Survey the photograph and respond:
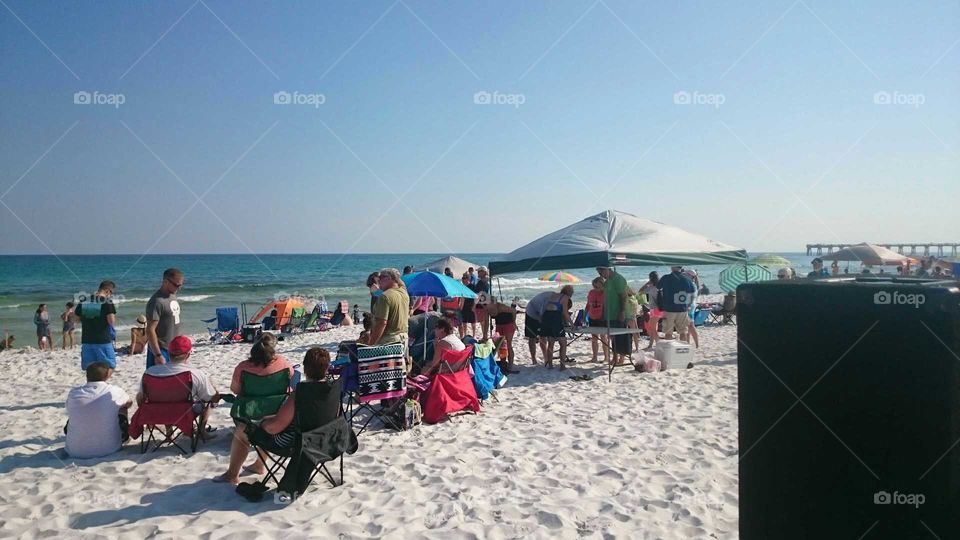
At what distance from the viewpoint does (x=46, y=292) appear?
1344 inches

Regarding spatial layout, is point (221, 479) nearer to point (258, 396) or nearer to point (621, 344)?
point (258, 396)

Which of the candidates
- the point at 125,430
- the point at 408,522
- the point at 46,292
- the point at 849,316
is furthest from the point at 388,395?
the point at 46,292

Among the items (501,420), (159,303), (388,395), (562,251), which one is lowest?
(501,420)

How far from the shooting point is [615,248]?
704 cm

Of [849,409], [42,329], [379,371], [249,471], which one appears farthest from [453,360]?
[42,329]

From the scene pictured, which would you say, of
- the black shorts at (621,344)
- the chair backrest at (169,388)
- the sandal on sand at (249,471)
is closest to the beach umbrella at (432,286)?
the black shorts at (621,344)

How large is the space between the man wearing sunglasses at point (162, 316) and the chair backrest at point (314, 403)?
7.66ft

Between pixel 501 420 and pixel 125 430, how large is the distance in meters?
3.25

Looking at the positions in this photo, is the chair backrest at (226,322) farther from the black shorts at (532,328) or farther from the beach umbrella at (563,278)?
the beach umbrella at (563,278)

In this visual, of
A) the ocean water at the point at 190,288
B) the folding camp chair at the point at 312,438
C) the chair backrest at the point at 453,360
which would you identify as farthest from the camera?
the ocean water at the point at 190,288

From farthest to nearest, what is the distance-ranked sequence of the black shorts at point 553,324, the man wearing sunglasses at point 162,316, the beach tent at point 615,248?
1. the black shorts at point 553,324
2. the beach tent at point 615,248
3. the man wearing sunglasses at point 162,316

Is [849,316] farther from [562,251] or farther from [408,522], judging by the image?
[562,251]

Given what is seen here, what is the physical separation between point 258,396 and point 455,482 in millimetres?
1547

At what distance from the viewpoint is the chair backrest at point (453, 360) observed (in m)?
5.66
